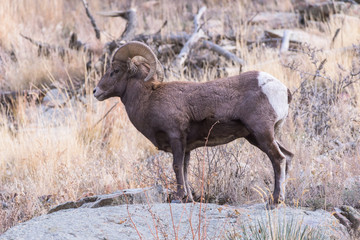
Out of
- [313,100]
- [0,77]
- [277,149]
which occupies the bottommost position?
[0,77]

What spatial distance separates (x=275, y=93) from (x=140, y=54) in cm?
144

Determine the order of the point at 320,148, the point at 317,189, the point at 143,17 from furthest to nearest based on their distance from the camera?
the point at 143,17
the point at 320,148
the point at 317,189

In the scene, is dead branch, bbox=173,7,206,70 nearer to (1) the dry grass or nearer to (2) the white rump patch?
(1) the dry grass

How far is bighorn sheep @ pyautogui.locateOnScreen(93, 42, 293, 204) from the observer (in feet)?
16.0

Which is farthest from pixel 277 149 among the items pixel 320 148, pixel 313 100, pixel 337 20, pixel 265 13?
pixel 265 13

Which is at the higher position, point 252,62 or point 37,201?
point 252,62

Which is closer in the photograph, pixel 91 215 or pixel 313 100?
pixel 91 215

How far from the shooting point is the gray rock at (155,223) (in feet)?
14.1

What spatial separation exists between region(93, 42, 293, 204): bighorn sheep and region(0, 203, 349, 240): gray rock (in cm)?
31

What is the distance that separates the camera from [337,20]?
12930mm

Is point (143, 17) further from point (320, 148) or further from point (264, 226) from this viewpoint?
point (264, 226)

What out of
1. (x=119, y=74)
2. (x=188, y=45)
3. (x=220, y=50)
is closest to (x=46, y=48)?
(x=188, y=45)

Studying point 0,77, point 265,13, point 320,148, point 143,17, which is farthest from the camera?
point 143,17

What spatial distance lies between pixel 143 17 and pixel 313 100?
378 inches
